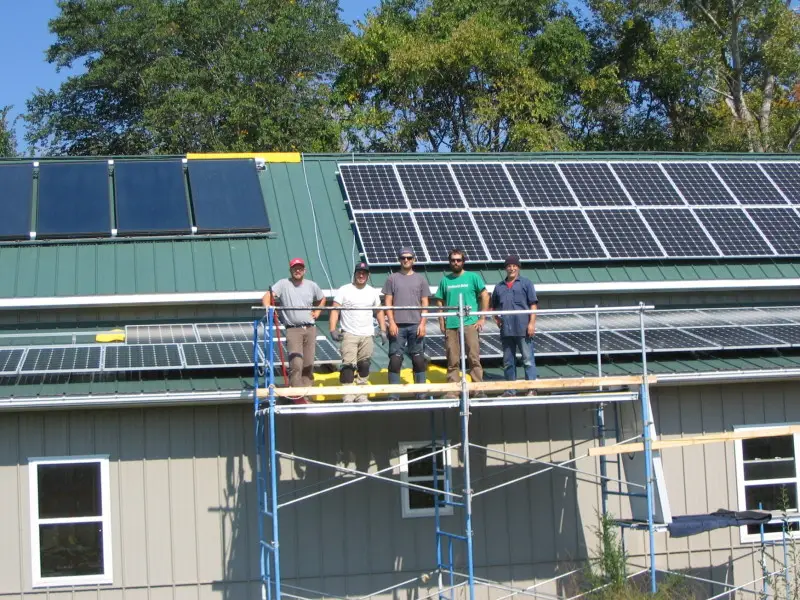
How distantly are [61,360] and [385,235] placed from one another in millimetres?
4981

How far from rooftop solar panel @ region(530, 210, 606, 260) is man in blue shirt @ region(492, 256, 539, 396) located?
2.83 m

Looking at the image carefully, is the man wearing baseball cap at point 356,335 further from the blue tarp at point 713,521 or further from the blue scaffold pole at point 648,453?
the blue tarp at point 713,521

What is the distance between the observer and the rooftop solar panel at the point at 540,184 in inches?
663

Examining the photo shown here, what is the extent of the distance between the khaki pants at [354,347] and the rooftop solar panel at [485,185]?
481 cm

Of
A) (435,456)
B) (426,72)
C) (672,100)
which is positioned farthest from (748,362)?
(672,100)

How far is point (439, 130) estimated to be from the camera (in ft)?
107

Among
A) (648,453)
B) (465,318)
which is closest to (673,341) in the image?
(648,453)

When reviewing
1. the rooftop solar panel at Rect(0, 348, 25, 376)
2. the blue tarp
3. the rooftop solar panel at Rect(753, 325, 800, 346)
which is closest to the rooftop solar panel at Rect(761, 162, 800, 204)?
the rooftop solar panel at Rect(753, 325, 800, 346)

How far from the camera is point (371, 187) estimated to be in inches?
657

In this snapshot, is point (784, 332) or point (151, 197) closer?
point (784, 332)

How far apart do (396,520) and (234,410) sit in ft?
7.53

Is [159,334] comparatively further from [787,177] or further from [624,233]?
[787,177]

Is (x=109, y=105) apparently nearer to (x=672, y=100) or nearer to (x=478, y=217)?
(x=672, y=100)

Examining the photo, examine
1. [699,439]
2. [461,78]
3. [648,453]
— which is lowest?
[648,453]
